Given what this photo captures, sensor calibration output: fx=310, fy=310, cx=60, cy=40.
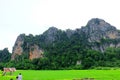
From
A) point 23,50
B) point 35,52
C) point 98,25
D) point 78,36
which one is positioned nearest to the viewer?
point 78,36

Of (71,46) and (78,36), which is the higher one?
(78,36)

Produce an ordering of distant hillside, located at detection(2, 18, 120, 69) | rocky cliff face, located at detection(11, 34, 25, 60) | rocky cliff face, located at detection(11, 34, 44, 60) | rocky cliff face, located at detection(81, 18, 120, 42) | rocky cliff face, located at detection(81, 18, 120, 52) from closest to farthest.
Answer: distant hillside, located at detection(2, 18, 120, 69), rocky cliff face, located at detection(81, 18, 120, 52), rocky cliff face, located at detection(81, 18, 120, 42), rocky cliff face, located at detection(11, 34, 44, 60), rocky cliff face, located at detection(11, 34, 25, 60)

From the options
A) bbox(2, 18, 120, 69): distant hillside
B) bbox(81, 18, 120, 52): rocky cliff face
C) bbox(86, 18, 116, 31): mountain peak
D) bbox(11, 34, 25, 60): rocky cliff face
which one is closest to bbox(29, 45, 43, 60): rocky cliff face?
bbox(2, 18, 120, 69): distant hillside

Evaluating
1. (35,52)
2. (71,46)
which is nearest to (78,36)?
(71,46)

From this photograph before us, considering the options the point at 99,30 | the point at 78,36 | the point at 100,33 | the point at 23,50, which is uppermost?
the point at 99,30

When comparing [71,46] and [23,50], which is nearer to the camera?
[71,46]

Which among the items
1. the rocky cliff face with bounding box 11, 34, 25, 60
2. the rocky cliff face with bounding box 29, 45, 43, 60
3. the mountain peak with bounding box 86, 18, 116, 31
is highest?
the mountain peak with bounding box 86, 18, 116, 31

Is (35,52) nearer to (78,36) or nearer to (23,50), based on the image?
(23,50)

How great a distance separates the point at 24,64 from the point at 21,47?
18.9 m

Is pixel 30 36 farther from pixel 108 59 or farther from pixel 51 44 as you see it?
pixel 108 59

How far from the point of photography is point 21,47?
379 feet

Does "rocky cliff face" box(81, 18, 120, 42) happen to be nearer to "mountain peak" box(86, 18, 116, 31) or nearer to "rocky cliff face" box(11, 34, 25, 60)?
"mountain peak" box(86, 18, 116, 31)

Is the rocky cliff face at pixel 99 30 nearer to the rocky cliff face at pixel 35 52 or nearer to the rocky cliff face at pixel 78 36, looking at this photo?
the rocky cliff face at pixel 78 36

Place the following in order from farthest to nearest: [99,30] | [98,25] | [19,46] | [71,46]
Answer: [19,46]
[98,25]
[99,30]
[71,46]
